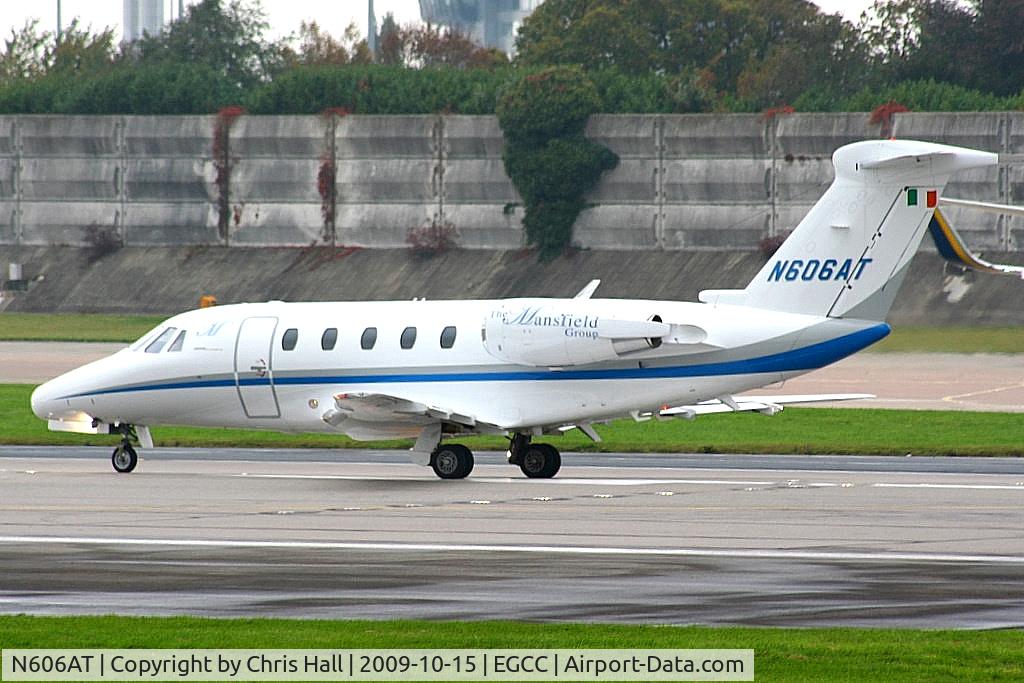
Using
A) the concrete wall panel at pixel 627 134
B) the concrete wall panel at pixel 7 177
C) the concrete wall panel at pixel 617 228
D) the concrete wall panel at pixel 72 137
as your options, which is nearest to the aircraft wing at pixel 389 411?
the concrete wall panel at pixel 617 228

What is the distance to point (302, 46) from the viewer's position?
397 ft

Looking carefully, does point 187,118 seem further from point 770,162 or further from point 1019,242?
point 1019,242

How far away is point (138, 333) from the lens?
6944 centimetres

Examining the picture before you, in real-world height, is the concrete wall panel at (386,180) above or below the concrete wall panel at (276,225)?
above

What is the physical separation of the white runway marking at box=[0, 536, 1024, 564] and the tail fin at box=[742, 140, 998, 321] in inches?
301

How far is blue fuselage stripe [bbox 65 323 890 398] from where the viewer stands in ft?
88.9

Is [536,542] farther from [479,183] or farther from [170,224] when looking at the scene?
[170,224]

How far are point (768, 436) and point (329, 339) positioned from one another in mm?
11749

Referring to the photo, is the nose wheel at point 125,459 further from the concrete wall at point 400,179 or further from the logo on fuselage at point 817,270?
the concrete wall at point 400,179

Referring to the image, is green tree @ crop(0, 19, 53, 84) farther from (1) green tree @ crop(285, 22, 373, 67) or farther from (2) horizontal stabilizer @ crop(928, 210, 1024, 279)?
(2) horizontal stabilizer @ crop(928, 210, 1024, 279)

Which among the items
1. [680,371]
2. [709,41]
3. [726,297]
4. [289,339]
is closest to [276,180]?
[709,41]

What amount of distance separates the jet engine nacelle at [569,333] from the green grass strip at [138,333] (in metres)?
22.5

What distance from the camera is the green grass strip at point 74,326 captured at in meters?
69.2

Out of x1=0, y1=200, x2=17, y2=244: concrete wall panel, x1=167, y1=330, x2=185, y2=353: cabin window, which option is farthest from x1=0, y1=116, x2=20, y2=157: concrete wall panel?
x1=167, y1=330, x2=185, y2=353: cabin window
